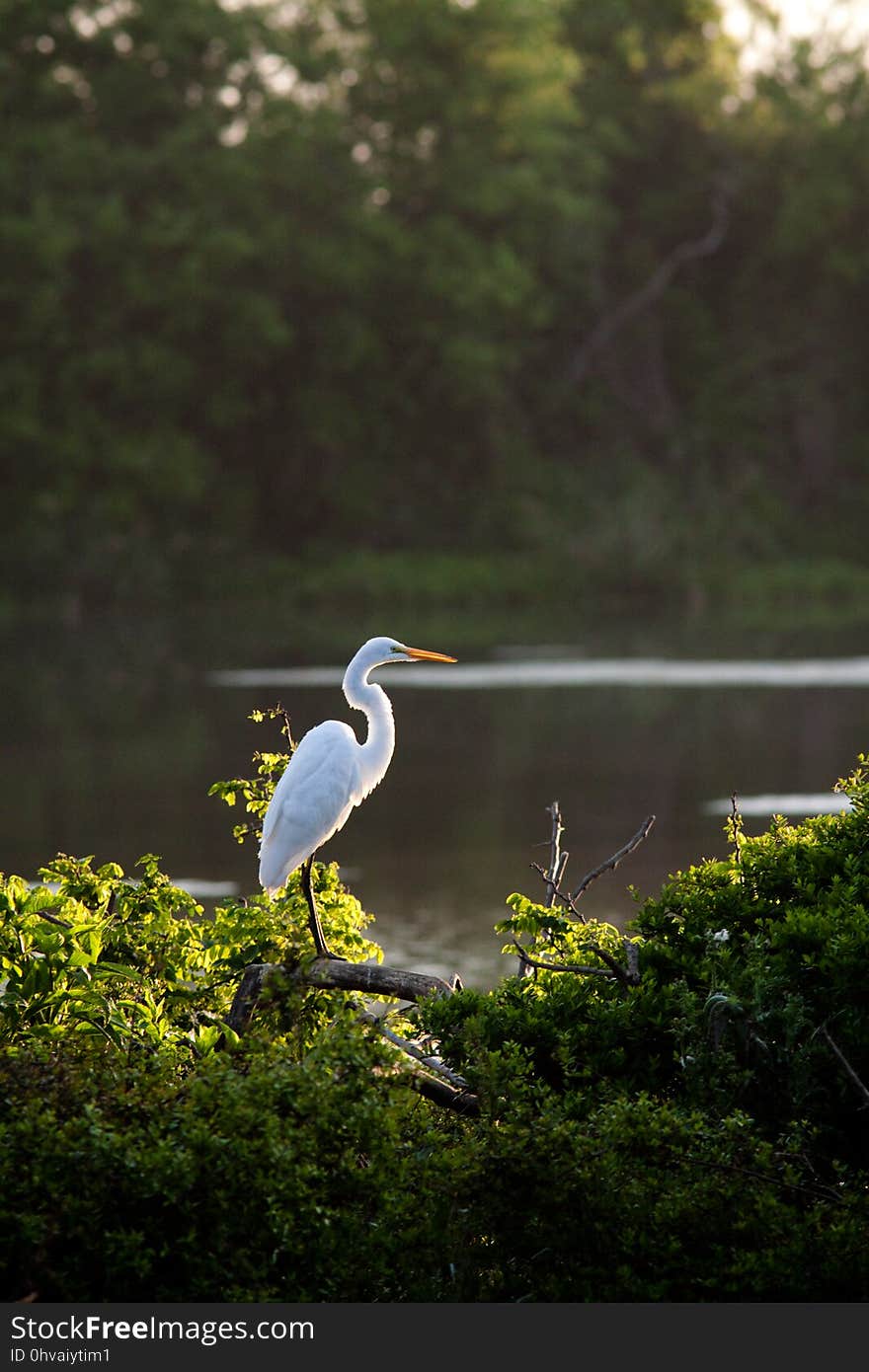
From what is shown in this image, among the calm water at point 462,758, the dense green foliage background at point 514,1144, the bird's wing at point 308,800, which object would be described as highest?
the calm water at point 462,758

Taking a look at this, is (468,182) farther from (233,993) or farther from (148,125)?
(233,993)

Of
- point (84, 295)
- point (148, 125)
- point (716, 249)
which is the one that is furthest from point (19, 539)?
point (716, 249)

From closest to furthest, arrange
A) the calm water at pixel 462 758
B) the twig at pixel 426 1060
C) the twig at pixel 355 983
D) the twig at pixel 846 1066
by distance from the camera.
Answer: the twig at pixel 846 1066 → the twig at pixel 426 1060 → the twig at pixel 355 983 → the calm water at pixel 462 758

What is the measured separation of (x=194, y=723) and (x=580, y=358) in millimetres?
27003

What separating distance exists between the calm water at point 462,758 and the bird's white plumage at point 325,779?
1.41 meters

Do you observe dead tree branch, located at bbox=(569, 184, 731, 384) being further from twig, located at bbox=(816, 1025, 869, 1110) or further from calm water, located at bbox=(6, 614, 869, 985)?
twig, located at bbox=(816, 1025, 869, 1110)

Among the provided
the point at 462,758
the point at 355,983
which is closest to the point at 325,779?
the point at 355,983

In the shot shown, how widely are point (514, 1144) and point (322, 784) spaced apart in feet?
7.84

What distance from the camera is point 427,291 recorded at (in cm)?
4022

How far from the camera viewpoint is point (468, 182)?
41094 mm

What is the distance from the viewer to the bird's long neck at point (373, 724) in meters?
7.00

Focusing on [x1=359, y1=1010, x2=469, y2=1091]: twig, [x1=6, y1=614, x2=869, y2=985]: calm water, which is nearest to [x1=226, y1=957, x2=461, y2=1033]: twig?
[x1=359, y1=1010, x2=469, y2=1091]: twig

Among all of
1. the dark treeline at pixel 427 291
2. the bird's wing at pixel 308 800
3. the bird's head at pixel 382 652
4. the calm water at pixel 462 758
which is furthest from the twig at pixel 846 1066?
the dark treeline at pixel 427 291

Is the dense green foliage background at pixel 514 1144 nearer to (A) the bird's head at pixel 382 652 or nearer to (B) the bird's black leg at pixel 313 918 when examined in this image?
(B) the bird's black leg at pixel 313 918
